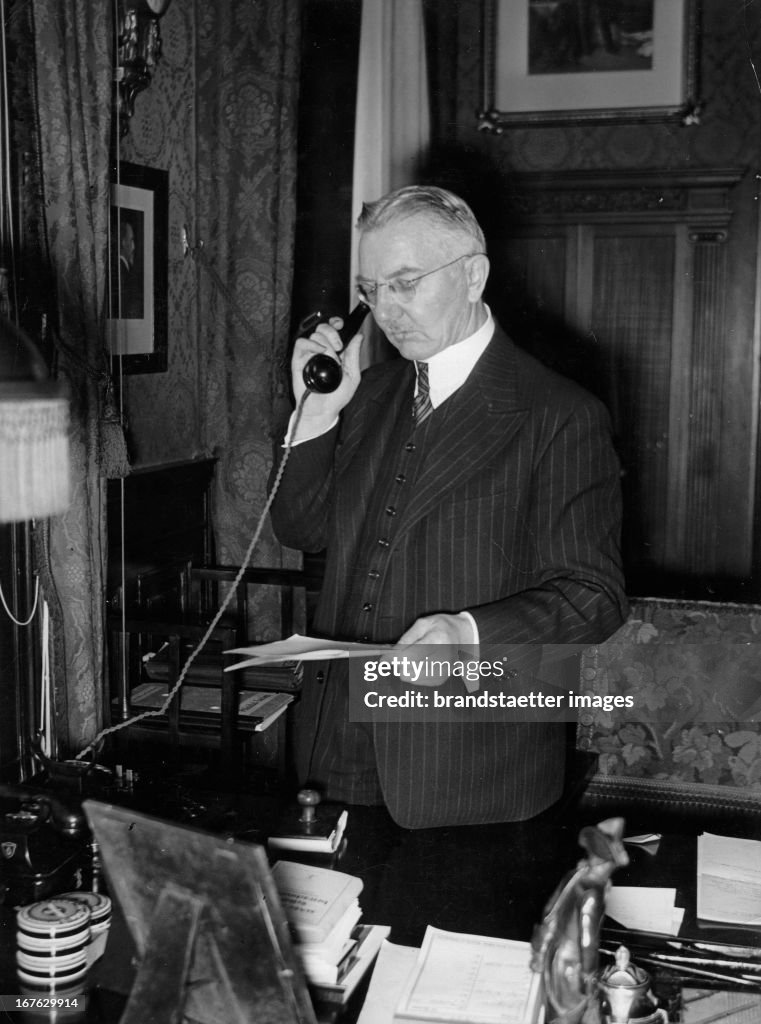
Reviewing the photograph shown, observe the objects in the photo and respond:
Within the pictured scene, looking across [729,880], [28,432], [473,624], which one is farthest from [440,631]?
[28,432]

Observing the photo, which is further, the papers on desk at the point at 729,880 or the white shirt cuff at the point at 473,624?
the white shirt cuff at the point at 473,624

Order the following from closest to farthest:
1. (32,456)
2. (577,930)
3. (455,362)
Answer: (577,930)
(32,456)
(455,362)

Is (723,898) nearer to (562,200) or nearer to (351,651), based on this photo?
(351,651)

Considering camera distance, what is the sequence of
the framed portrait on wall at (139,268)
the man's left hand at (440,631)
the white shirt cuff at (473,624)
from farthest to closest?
the framed portrait on wall at (139,268)
the white shirt cuff at (473,624)
the man's left hand at (440,631)

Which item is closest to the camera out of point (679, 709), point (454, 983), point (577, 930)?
point (577, 930)

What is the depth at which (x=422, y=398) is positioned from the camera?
222 cm

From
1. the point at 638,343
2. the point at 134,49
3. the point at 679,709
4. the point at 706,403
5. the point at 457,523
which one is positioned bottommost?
the point at 679,709

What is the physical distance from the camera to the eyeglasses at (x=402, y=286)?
6.66ft

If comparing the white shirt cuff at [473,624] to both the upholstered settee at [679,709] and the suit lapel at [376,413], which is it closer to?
the suit lapel at [376,413]

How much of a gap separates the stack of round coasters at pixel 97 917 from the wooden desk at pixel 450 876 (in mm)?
40

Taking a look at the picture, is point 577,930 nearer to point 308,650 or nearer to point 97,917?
point 308,650

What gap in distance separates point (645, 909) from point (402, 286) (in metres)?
1.14

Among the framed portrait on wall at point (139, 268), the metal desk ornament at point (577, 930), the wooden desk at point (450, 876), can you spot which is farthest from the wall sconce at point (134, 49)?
the metal desk ornament at point (577, 930)

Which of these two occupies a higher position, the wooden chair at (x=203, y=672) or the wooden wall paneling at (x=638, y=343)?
the wooden wall paneling at (x=638, y=343)
